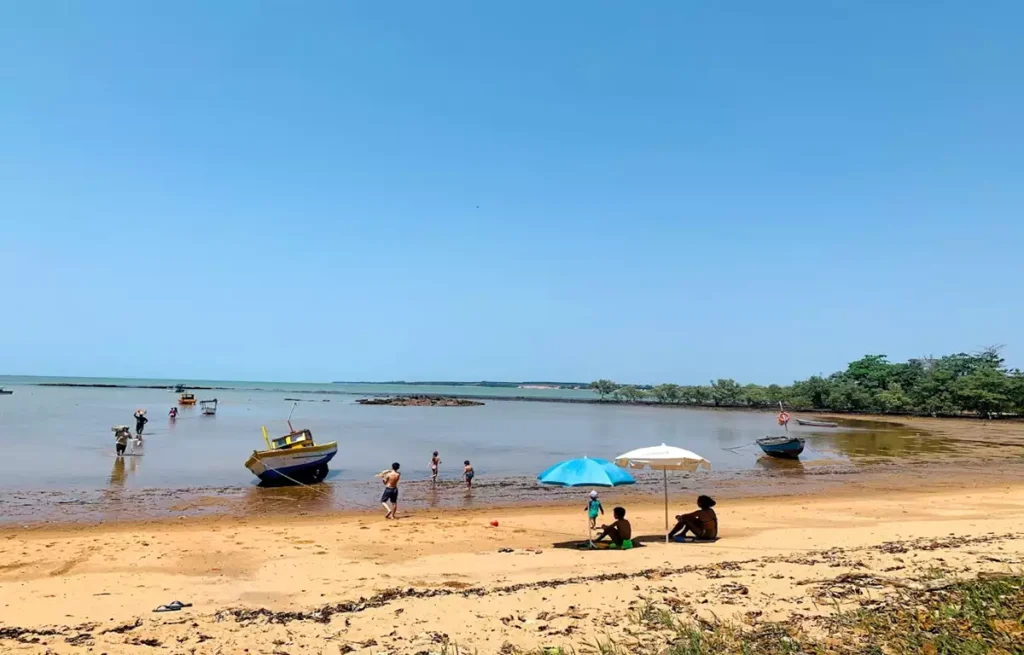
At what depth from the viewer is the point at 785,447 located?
108 ft

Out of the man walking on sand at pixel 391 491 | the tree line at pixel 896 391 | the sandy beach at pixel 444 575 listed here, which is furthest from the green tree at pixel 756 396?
the man walking on sand at pixel 391 491

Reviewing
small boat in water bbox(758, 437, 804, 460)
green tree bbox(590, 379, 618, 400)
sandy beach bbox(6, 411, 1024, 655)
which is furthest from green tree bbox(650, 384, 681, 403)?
sandy beach bbox(6, 411, 1024, 655)

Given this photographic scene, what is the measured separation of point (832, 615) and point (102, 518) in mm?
16709

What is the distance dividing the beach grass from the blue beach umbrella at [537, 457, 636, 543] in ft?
15.1

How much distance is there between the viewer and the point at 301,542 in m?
13.1

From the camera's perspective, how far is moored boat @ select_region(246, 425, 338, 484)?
22219mm

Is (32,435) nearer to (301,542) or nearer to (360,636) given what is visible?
(301,542)

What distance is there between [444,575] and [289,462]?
14169 mm

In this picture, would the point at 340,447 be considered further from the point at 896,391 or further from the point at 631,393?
the point at 631,393

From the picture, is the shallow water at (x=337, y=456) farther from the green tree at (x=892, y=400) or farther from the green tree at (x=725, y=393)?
the green tree at (x=725, y=393)

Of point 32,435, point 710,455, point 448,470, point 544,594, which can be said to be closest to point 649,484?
point 448,470

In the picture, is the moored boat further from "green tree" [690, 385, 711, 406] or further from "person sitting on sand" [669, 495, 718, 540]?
"green tree" [690, 385, 711, 406]

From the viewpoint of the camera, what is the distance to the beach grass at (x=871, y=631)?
5547 millimetres

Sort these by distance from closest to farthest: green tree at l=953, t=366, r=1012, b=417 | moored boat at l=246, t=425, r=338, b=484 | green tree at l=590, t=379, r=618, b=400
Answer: moored boat at l=246, t=425, r=338, b=484
green tree at l=953, t=366, r=1012, b=417
green tree at l=590, t=379, r=618, b=400
